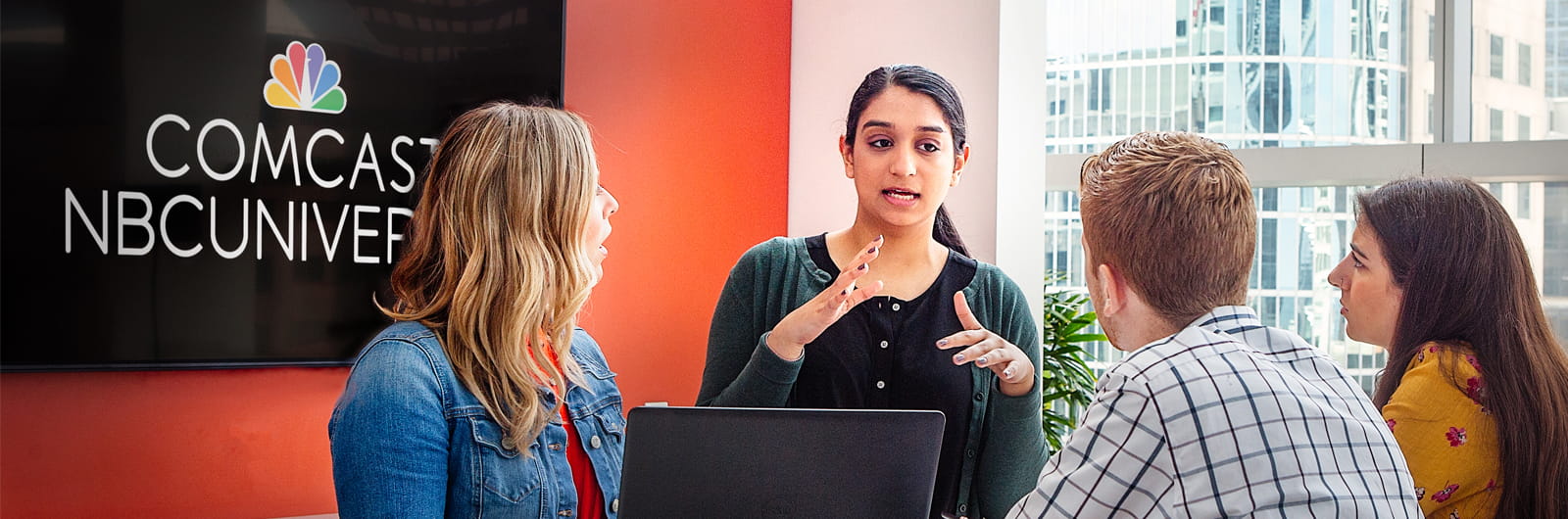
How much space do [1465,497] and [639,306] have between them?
2.10m

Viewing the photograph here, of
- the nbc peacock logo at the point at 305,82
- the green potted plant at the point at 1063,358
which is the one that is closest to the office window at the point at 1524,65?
the green potted plant at the point at 1063,358

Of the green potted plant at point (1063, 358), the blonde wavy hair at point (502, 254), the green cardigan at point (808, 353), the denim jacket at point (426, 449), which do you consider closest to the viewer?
the denim jacket at point (426, 449)

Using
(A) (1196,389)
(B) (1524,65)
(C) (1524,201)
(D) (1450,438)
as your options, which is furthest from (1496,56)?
(A) (1196,389)

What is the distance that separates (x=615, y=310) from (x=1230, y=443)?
2169 millimetres

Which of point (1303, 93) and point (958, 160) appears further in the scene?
point (1303, 93)

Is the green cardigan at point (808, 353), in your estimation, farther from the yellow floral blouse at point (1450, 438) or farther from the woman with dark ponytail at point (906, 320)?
the yellow floral blouse at point (1450, 438)

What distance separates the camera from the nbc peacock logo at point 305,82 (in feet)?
8.34

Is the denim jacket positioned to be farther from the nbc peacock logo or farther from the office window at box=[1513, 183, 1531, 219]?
the office window at box=[1513, 183, 1531, 219]

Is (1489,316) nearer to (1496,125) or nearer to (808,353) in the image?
(808,353)

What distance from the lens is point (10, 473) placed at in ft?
7.43

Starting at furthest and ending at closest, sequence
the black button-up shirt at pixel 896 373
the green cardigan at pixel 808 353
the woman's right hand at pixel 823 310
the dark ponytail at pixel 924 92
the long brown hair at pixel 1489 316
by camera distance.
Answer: the dark ponytail at pixel 924 92
the black button-up shirt at pixel 896 373
the green cardigan at pixel 808 353
the woman's right hand at pixel 823 310
the long brown hair at pixel 1489 316

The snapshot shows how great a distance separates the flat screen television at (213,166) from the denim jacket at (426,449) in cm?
126

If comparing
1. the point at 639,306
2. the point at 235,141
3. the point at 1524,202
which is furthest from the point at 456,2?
the point at 1524,202

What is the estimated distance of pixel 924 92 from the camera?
240 cm
